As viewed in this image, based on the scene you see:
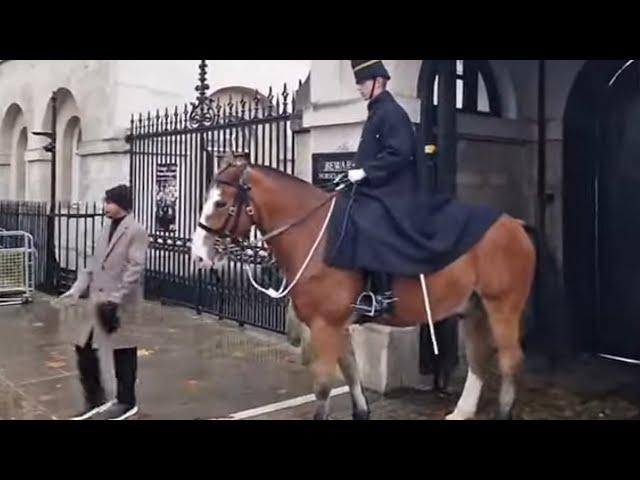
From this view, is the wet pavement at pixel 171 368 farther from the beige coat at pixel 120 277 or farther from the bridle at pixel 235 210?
the bridle at pixel 235 210

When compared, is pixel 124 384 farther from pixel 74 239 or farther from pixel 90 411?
pixel 74 239

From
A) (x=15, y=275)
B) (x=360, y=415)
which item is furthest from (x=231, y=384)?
(x=15, y=275)

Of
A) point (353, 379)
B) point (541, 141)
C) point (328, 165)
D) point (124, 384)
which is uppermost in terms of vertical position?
point (541, 141)

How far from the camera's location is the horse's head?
193 inches

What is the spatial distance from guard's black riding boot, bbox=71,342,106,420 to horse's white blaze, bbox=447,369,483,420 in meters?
2.76

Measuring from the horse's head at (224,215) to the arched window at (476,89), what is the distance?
3119 millimetres

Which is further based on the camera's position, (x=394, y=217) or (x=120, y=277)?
(x=120, y=277)

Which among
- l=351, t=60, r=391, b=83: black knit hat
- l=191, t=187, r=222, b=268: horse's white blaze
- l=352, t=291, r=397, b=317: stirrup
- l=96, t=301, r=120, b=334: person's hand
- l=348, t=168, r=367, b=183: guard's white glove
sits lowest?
l=96, t=301, r=120, b=334: person's hand

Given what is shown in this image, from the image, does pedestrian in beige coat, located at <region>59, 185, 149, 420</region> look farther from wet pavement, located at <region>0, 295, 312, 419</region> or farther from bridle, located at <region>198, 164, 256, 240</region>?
bridle, located at <region>198, 164, 256, 240</region>

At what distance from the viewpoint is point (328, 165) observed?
719cm

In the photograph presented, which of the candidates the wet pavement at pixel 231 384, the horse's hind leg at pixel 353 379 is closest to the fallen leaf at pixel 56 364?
the wet pavement at pixel 231 384

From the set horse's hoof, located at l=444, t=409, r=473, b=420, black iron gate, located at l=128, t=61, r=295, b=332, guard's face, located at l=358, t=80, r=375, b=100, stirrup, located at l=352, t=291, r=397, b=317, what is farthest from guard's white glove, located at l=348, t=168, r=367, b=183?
black iron gate, located at l=128, t=61, r=295, b=332

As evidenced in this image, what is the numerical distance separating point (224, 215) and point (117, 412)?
194 centimetres
